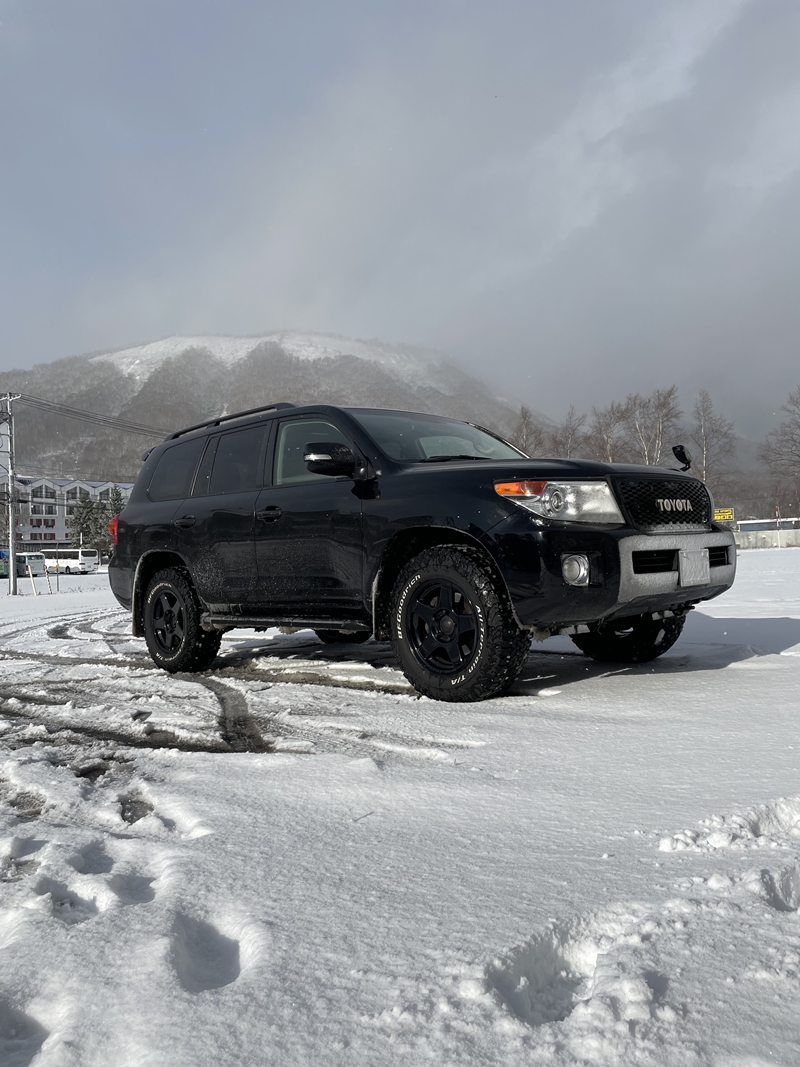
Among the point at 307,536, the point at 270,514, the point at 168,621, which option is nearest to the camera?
the point at 307,536

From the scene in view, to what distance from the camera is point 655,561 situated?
4039 mm

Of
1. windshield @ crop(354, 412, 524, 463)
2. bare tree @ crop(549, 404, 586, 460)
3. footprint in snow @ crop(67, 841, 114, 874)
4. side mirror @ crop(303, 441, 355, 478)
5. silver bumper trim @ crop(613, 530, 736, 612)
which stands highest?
bare tree @ crop(549, 404, 586, 460)

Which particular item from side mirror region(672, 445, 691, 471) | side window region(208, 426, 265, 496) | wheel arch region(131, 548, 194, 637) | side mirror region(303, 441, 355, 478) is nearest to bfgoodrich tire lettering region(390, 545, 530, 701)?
side mirror region(303, 441, 355, 478)

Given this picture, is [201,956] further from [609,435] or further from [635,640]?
[609,435]

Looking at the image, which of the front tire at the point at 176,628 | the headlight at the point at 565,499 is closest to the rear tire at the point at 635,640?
the headlight at the point at 565,499

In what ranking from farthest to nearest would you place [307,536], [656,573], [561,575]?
[307,536] < [656,573] < [561,575]

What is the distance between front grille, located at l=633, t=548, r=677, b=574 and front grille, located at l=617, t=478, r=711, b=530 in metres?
0.14

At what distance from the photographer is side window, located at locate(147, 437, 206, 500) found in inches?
232

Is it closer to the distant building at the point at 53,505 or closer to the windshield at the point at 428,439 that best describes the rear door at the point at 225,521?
the windshield at the point at 428,439

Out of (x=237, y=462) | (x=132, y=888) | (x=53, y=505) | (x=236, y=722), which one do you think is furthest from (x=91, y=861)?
(x=53, y=505)

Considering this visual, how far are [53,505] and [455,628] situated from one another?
150520 mm

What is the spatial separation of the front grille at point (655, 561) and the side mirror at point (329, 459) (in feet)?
5.32

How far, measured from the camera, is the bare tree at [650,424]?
152 feet

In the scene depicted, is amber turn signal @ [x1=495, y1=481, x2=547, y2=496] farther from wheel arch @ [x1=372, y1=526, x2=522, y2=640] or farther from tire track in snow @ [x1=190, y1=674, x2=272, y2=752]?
tire track in snow @ [x1=190, y1=674, x2=272, y2=752]
